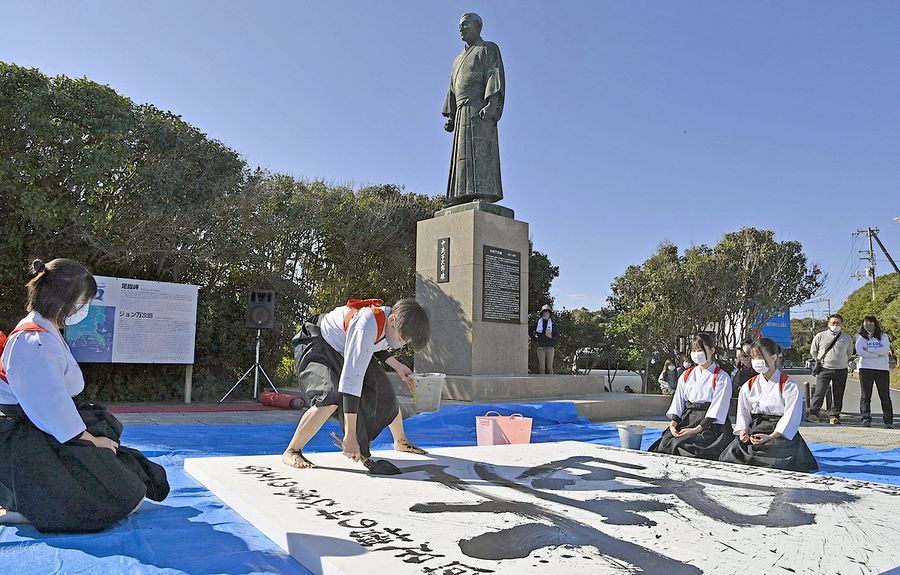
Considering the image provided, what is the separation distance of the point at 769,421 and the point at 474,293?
4772mm

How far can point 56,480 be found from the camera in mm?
2377

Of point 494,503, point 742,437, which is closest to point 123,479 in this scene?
point 494,503

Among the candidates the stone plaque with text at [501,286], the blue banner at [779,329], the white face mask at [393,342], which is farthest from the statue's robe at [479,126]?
the blue banner at [779,329]

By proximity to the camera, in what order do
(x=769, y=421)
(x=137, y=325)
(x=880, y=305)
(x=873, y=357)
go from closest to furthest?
(x=769, y=421), (x=873, y=357), (x=137, y=325), (x=880, y=305)

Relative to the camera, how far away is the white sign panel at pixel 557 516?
2076 mm

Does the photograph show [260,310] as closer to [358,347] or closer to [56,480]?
[358,347]

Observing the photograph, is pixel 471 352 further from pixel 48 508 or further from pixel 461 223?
pixel 48 508

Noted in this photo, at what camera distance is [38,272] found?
2.47m

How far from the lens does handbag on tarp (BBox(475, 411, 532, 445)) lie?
5016 mm

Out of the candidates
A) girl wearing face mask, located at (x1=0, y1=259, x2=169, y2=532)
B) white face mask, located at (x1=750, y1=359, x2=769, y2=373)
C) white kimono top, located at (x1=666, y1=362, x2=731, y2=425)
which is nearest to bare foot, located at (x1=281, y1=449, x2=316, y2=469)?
girl wearing face mask, located at (x1=0, y1=259, x2=169, y2=532)

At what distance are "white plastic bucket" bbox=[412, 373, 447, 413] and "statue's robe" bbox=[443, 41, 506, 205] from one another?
3.40m

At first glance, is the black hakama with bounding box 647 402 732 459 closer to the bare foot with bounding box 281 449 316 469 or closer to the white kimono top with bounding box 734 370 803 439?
the white kimono top with bounding box 734 370 803 439

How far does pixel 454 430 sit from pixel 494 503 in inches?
144

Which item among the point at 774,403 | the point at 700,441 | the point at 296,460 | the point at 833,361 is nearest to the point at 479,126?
the point at 833,361
